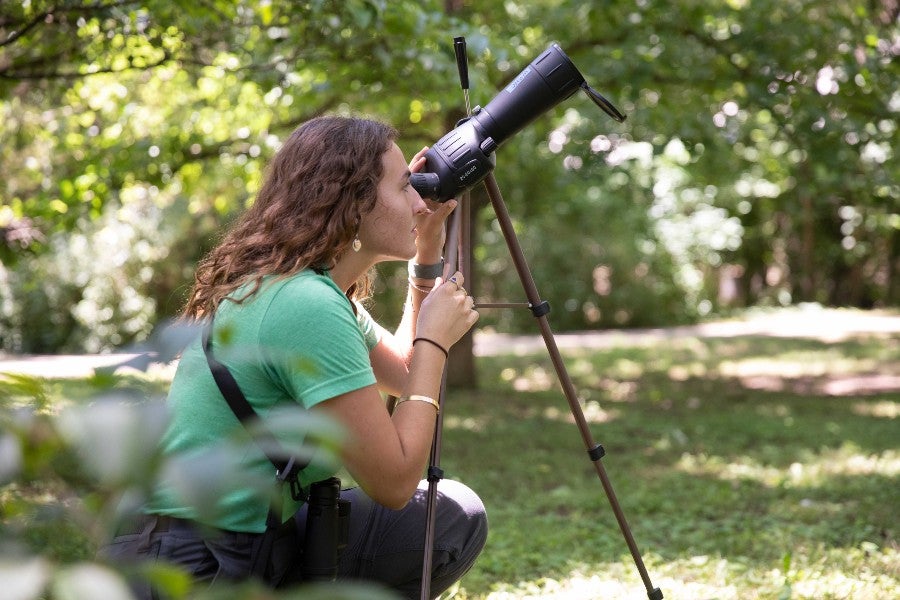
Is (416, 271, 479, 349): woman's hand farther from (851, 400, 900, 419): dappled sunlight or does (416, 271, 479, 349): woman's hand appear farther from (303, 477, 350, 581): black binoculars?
(851, 400, 900, 419): dappled sunlight

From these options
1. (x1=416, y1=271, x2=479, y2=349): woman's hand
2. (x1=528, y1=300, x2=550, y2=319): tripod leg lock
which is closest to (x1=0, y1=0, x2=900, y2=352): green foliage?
(x1=528, y1=300, x2=550, y2=319): tripod leg lock

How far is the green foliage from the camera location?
162 inches

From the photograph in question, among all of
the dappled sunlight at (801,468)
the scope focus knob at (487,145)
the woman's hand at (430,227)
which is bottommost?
the dappled sunlight at (801,468)

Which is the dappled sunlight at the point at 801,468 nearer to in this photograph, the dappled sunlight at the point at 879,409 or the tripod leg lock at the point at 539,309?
the dappled sunlight at the point at 879,409

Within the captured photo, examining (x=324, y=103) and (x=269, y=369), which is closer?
(x=269, y=369)

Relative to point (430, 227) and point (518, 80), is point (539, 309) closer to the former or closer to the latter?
point (430, 227)

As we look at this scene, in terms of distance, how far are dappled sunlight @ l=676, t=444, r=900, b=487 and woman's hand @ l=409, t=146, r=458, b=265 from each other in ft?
9.36

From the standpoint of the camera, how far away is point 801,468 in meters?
4.85

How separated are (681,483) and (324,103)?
11.1 ft

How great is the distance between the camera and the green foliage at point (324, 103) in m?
4.12

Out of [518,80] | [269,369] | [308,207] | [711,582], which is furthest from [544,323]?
[711,582]

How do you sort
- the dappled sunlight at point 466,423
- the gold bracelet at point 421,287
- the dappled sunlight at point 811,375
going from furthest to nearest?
the dappled sunlight at point 811,375
the dappled sunlight at point 466,423
the gold bracelet at point 421,287

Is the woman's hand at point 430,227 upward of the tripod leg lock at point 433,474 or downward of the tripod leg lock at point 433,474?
upward

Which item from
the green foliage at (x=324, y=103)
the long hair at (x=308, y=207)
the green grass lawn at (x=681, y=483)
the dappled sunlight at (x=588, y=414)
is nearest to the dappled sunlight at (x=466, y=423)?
the green grass lawn at (x=681, y=483)
